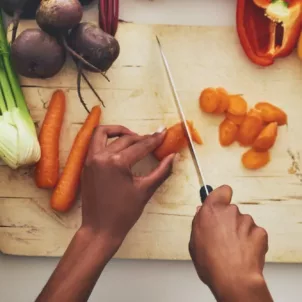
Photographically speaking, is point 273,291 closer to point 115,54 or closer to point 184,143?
point 184,143

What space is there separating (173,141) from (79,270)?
0.34m

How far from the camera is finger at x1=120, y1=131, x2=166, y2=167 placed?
3.77 feet

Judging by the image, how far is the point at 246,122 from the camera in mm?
1226

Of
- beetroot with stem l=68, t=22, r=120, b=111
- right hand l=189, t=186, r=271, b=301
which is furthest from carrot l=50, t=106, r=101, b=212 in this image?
right hand l=189, t=186, r=271, b=301

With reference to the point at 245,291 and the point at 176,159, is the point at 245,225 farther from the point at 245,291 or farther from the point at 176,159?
the point at 176,159

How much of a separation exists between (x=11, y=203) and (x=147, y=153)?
312 millimetres

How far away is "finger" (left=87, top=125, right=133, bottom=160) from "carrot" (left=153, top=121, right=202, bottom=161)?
7 cm

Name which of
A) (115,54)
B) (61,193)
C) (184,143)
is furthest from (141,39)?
(61,193)

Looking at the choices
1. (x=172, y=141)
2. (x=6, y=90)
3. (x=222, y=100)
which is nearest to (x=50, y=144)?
(x=6, y=90)

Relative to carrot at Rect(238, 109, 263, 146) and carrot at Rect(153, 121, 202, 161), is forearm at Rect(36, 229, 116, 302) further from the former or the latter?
carrot at Rect(238, 109, 263, 146)

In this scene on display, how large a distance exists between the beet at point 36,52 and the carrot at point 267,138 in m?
0.43

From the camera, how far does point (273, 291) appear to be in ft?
4.26

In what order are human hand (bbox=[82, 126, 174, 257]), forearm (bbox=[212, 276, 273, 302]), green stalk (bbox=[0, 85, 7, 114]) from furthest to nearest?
1. green stalk (bbox=[0, 85, 7, 114])
2. human hand (bbox=[82, 126, 174, 257])
3. forearm (bbox=[212, 276, 273, 302])

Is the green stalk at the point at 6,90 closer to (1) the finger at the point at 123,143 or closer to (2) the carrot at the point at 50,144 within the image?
(2) the carrot at the point at 50,144
